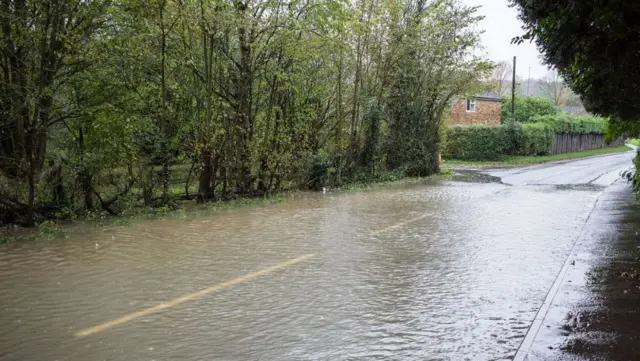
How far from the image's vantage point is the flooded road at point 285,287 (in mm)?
5230

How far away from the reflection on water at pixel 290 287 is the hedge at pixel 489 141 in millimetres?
28352

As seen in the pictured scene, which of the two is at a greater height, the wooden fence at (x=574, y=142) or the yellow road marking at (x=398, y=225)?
the wooden fence at (x=574, y=142)

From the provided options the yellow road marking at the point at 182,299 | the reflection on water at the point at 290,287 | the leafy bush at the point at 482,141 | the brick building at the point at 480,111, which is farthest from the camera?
the brick building at the point at 480,111

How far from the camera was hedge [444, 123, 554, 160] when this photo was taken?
40812 mm

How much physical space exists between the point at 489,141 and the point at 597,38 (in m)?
35.6

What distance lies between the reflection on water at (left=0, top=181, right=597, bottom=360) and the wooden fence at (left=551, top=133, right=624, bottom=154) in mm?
37635

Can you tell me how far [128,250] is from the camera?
9.62 metres

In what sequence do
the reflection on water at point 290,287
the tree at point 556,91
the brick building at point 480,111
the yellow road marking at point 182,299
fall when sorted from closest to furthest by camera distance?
1. the reflection on water at point 290,287
2. the yellow road marking at point 182,299
3. the brick building at point 480,111
4. the tree at point 556,91

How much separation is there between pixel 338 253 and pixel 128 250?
3491 mm

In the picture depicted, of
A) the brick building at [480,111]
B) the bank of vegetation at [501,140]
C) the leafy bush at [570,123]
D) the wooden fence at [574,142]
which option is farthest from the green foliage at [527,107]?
the bank of vegetation at [501,140]

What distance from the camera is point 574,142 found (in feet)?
168

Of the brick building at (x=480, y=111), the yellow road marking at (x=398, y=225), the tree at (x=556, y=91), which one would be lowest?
the yellow road marking at (x=398, y=225)

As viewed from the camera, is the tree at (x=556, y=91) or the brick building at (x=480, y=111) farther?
the tree at (x=556, y=91)

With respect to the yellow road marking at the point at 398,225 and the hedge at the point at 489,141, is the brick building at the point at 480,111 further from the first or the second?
the yellow road marking at the point at 398,225
